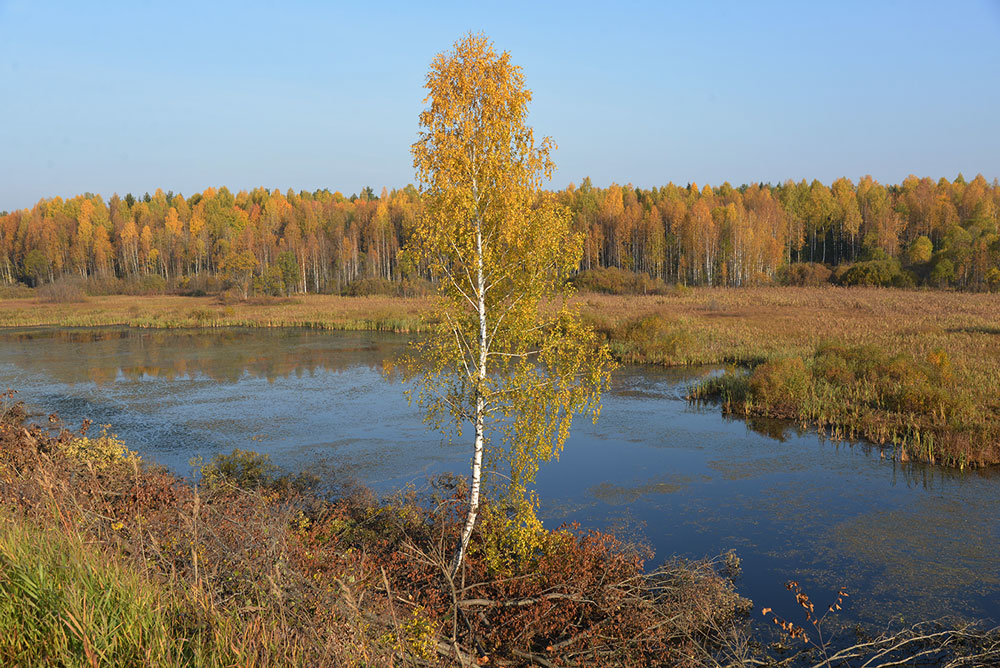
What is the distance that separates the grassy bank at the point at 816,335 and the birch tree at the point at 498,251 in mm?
911

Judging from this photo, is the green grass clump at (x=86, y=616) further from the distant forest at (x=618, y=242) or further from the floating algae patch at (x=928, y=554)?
the distant forest at (x=618, y=242)

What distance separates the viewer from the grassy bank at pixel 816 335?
1873cm

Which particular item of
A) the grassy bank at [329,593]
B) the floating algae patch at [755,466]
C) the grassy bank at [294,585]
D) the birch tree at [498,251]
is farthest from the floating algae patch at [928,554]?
the birch tree at [498,251]

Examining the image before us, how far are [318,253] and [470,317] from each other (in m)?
90.8

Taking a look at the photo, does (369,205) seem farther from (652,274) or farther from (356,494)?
(356,494)

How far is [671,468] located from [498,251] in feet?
28.3

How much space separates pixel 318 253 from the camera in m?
97.4

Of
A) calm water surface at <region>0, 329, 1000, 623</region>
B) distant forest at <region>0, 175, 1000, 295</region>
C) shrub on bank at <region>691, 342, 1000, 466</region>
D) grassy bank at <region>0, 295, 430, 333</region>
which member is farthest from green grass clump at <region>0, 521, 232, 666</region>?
distant forest at <region>0, 175, 1000, 295</region>

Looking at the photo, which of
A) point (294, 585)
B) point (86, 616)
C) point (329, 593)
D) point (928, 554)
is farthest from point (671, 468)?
point (86, 616)

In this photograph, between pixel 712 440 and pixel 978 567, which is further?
pixel 712 440

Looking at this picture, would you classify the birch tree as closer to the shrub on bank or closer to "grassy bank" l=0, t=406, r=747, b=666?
"grassy bank" l=0, t=406, r=747, b=666

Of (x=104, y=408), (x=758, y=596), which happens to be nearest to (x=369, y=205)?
(x=104, y=408)

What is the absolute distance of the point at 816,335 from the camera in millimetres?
32000

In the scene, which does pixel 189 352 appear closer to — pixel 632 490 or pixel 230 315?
pixel 230 315
